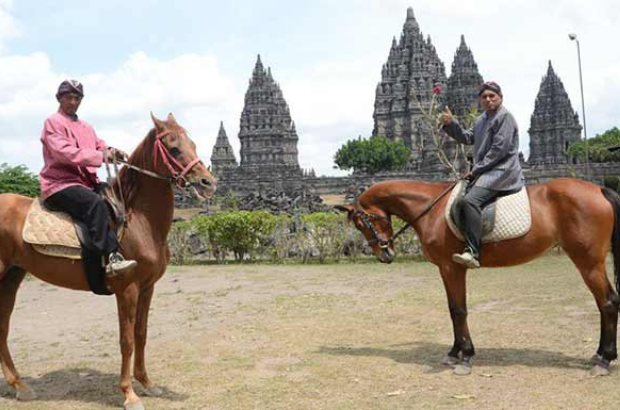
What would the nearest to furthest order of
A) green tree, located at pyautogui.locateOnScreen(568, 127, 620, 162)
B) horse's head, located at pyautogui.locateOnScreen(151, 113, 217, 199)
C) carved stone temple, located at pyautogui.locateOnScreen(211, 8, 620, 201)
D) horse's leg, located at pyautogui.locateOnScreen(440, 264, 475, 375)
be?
horse's head, located at pyautogui.locateOnScreen(151, 113, 217, 199) < horse's leg, located at pyautogui.locateOnScreen(440, 264, 475, 375) < green tree, located at pyautogui.locateOnScreen(568, 127, 620, 162) < carved stone temple, located at pyautogui.locateOnScreen(211, 8, 620, 201)

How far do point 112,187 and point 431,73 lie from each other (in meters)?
88.9

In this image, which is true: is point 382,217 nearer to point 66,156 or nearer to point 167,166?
point 167,166

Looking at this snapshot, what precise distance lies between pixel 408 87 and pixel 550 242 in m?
86.3

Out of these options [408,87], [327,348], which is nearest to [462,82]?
[408,87]

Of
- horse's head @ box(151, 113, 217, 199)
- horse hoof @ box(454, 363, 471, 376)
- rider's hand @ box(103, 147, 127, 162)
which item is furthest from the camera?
horse hoof @ box(454, 363, 471, 376)

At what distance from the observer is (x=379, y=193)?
6855 millimetres

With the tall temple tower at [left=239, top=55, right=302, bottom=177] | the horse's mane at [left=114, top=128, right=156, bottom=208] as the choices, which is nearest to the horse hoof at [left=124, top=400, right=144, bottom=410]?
the horse's mane at [left=114, top=128, right=156, bottom=208]

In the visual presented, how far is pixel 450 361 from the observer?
6277mm

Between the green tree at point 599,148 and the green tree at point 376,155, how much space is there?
23.4m

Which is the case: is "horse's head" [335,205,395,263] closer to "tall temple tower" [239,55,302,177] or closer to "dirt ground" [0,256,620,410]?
Result: "dirt ground" [0,256,620,410]

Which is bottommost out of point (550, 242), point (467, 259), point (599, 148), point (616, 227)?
point (467, 259)

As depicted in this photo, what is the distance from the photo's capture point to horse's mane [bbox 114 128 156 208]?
5.46 meters

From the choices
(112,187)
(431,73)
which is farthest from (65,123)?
(431,73)

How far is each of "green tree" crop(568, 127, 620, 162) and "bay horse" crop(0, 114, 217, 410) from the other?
63454mm
